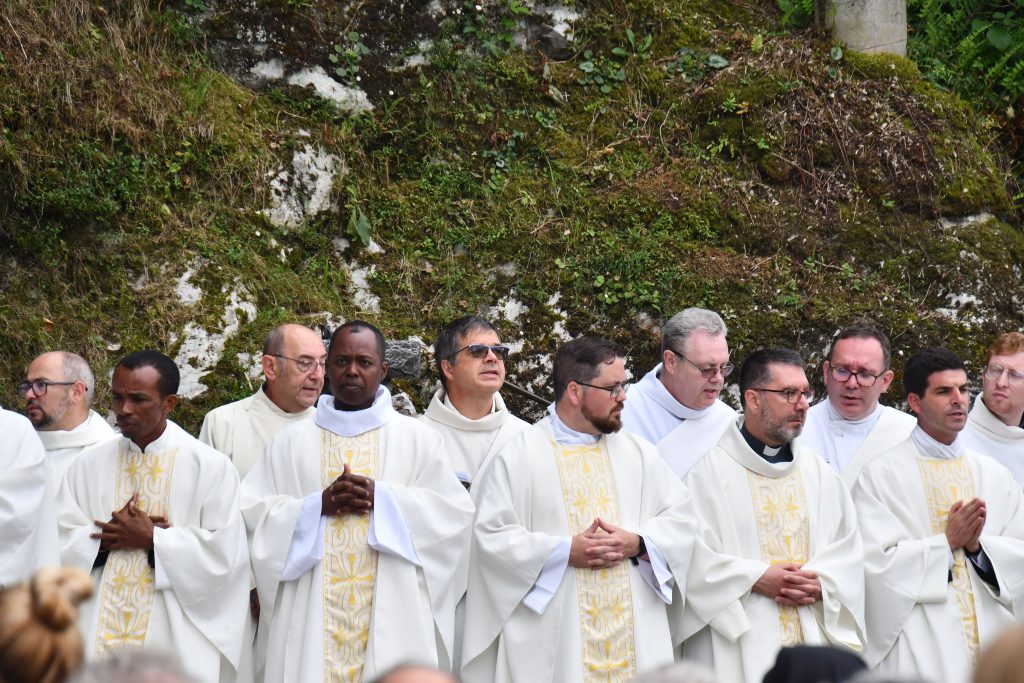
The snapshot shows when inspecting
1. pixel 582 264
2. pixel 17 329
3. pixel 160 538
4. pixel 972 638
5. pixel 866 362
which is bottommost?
pixel 972 638

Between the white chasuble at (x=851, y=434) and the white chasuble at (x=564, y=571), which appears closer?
the white chasuble at (x=564, y=571)

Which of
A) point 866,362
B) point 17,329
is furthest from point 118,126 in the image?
point 866,362

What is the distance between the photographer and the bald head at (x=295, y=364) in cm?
728

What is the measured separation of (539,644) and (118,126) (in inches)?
220

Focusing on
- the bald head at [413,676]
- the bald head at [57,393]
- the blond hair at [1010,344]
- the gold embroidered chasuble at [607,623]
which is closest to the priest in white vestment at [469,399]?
the gold embroidered chasuble at [607,623]

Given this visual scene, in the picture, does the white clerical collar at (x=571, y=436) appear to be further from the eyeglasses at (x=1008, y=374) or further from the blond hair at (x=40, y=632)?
the blond hair at (x=40, y=632)

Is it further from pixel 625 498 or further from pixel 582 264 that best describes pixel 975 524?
pixel 582 264

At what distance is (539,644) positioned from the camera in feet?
19.7

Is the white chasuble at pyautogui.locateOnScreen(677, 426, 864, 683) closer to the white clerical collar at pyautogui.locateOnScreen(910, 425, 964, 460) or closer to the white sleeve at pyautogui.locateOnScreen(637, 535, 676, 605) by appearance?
the white sleeve at pyautogui.locateOnScreen(637, 535, 676, 605)

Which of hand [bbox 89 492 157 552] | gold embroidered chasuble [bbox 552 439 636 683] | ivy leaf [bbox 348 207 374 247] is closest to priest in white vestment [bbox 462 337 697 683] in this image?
gold embroidered chasuble [bbox 552 439 636 683]

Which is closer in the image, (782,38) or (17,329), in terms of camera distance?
(17,329)

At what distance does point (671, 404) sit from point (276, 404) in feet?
8.06

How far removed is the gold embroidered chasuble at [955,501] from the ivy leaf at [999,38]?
650cm

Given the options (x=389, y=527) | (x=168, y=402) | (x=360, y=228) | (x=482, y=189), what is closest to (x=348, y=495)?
(x=389, y=527)
